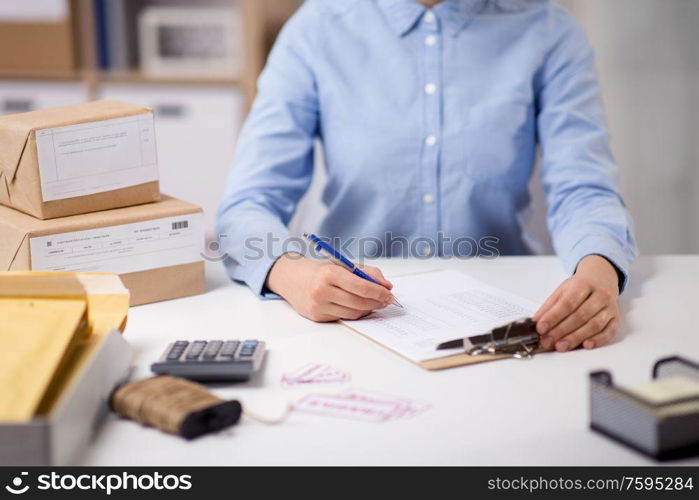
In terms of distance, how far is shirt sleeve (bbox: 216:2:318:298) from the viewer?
1379 mm

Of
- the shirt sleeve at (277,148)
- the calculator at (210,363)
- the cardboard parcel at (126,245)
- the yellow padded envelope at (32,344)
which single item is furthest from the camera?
the shirt sleeve at (277,148)

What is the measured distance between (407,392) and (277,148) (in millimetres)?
745

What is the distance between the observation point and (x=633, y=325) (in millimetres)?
1072

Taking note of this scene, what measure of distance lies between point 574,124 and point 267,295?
64 centimetres

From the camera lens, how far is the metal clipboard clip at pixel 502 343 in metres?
0.96

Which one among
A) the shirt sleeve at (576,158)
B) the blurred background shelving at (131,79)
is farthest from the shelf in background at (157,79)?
the shirt sleeve at (576,158)

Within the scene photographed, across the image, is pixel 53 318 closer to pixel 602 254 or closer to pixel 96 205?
pixel 96 205

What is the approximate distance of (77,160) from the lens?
114 cm

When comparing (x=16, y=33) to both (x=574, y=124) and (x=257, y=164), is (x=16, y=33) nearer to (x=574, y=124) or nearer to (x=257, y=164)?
(x=257, y=164)

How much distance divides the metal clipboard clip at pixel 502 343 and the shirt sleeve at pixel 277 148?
1.42 ft

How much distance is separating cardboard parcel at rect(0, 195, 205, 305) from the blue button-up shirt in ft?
0.93

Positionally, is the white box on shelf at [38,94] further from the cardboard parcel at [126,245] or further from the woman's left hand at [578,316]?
the woman's left hand at [578,316]

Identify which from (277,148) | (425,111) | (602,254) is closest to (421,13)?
(425,111)
